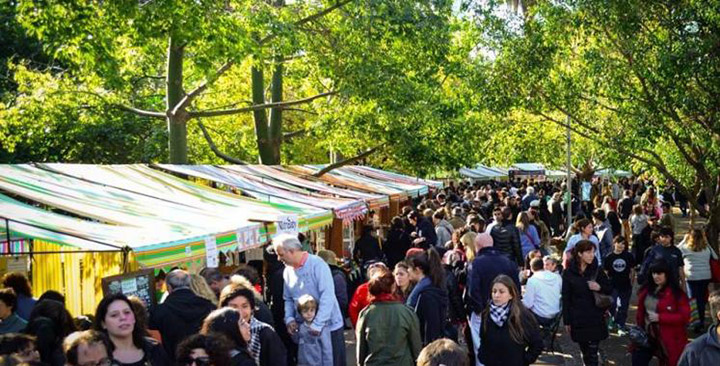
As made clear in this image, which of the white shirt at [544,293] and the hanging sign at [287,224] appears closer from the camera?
the white shirt at [544,293]

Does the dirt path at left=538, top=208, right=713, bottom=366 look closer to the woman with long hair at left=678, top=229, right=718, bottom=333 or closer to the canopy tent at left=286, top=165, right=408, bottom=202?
the woman with long hair at left=678, top=229, right=718, bottom=333

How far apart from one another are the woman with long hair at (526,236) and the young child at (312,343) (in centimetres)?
790

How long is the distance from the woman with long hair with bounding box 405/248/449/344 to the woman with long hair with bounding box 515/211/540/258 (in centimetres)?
740

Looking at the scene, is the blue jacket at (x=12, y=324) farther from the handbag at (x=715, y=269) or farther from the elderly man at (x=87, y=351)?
the handbag at (x=715, y=269)

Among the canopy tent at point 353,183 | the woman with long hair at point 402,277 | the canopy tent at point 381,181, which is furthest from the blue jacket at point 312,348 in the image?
the canopy tent at point 381,181

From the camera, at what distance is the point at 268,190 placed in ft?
49.6

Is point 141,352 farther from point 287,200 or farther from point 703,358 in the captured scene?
point 287,200

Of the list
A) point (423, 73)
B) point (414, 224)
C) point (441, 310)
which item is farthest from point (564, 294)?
point (423, 73)

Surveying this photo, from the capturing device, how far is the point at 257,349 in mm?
6070

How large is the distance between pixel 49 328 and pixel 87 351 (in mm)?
1498

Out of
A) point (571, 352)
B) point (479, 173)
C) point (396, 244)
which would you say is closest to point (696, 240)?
point (571, 352)

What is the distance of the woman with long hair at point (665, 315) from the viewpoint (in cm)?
886

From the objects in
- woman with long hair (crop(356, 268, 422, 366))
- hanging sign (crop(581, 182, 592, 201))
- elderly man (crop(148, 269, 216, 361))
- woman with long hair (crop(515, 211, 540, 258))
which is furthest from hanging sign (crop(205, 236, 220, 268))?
hanging sign (crop(581, 182, 592, 201))

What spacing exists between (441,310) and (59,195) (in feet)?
14.0
